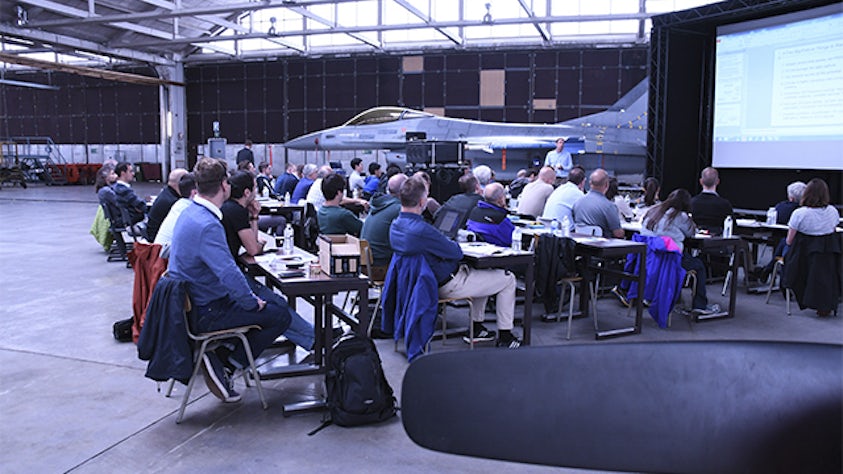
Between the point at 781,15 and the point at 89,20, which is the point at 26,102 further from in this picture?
the point at 781,15

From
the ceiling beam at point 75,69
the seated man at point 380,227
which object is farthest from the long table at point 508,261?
the ceiling beam at point 75,69

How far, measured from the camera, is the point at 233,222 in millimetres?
4031

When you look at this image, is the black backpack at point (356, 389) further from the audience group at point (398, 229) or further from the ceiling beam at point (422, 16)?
the ceiling beam at point (422, 16)

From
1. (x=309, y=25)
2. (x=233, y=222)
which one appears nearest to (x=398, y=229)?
(x=233, y=222)

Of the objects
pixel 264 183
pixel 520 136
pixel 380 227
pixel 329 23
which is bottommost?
pixel 380 227

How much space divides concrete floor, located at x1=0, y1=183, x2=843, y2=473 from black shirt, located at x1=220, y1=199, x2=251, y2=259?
0.94m

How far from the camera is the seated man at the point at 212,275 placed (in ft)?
10.6

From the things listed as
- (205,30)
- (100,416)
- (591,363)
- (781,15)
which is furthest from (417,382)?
(205,30)

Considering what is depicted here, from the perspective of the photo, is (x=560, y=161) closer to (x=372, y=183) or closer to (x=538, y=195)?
(x=372, y=183)

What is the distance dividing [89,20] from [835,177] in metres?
16.6

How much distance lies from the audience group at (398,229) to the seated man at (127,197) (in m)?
0.08

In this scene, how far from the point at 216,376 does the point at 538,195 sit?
4464mm

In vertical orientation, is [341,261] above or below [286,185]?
below

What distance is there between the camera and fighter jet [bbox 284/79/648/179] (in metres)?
15.2
